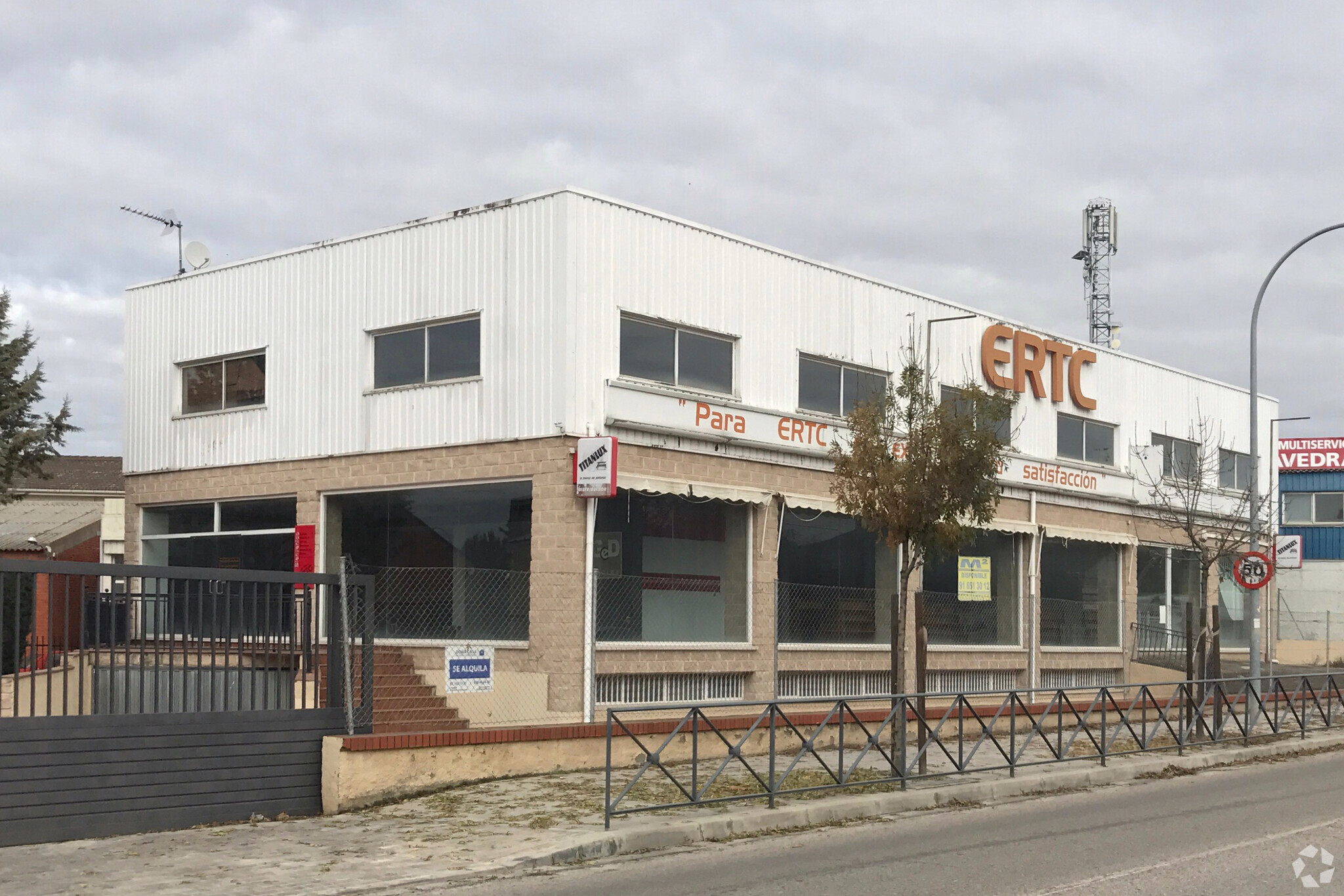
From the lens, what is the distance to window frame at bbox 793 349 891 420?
20.7 meters

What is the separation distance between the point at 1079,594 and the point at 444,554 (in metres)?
13.5

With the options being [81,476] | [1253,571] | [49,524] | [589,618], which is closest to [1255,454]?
[1253,571]

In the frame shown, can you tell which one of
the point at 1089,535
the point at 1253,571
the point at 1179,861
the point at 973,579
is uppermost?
the point at 1089,535

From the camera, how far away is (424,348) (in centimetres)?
1922

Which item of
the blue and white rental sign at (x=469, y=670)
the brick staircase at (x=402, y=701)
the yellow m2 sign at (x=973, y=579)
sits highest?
the yellow m2 sign at (x=973, y=579)

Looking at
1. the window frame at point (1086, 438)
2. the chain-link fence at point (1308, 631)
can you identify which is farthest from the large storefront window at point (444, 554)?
the chain-link fence at point (1308, 631)

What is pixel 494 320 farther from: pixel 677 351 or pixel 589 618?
pixel 589 618

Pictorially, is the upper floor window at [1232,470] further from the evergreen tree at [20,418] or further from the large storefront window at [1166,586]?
the evergreen tree at [20,418]

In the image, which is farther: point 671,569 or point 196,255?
point 196,255

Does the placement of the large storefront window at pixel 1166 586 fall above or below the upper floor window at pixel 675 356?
below

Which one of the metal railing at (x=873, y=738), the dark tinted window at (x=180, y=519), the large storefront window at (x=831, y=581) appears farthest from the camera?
the dark tinted window at (x=180, y=519)

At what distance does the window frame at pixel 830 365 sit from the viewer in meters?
20.7

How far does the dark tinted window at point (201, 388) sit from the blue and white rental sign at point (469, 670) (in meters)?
8.39

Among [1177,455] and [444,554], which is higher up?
[1177,455]
